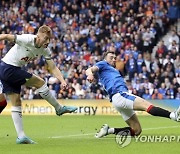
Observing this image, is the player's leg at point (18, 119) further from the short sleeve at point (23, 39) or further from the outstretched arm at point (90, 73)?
the outstretched arm at point (90, 73)

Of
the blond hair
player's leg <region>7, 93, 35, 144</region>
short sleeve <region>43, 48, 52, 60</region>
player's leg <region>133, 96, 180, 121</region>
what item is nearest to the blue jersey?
player's leg <region>133, 96, 180, 121</region>

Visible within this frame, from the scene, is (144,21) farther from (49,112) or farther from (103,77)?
(103,77)

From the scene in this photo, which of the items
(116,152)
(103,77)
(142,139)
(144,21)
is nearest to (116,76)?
(103,77)

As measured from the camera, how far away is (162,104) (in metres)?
25.8

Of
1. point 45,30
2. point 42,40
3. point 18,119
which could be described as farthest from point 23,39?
point 18,119

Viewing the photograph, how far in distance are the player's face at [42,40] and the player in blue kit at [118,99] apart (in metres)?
1.04

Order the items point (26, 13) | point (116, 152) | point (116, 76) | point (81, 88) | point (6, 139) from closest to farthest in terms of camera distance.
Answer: point (116, 152) → point (116, 76) → point (6, 139) → point (81, 88) → point (26, 13)

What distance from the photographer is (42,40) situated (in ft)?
40.7

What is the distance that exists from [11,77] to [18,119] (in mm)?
841

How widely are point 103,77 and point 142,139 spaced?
1.52m

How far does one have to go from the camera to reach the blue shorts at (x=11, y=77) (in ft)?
41.5

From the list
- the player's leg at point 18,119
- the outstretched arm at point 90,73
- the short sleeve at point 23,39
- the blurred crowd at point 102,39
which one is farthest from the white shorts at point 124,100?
the blurred crowd at point 102,39

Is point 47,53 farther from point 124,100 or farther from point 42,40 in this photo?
point 124,100

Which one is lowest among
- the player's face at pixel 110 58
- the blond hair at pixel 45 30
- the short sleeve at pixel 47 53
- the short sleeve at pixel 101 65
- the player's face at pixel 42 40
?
the short sleeve at pixel 101 65
